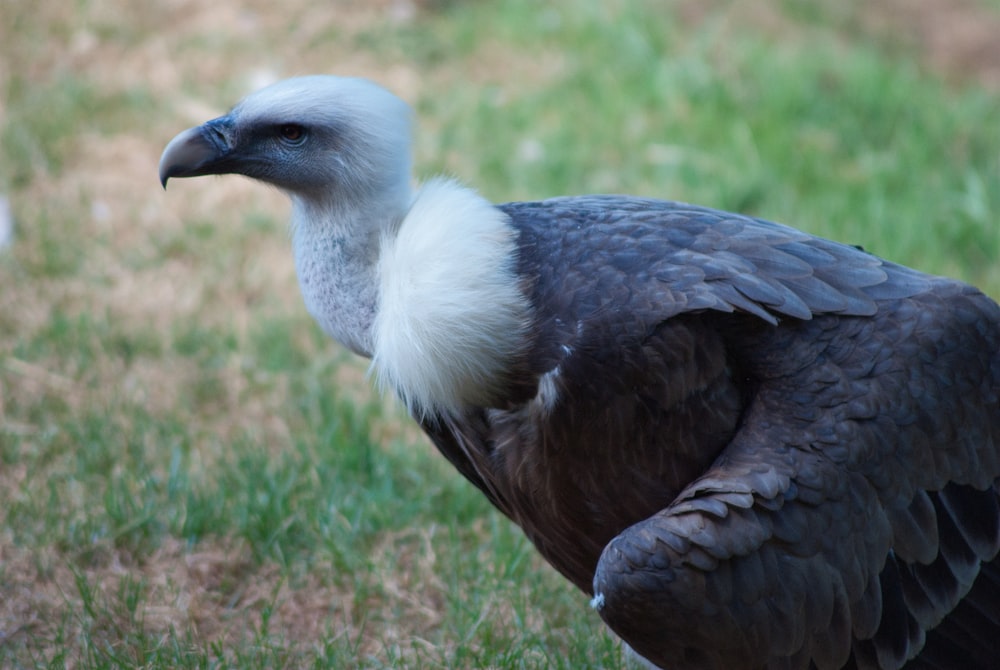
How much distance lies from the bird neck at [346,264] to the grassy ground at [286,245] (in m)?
1.00

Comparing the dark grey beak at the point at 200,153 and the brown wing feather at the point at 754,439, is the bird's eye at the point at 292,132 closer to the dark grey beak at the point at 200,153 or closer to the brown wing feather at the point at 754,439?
the dark grey beak at the point at 200,153

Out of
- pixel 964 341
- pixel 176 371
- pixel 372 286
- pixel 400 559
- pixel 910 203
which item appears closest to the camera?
pixel 964 341

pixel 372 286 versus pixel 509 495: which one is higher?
pixel 372 286

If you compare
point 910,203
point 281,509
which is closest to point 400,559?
point 281,509

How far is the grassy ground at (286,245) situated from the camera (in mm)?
3836

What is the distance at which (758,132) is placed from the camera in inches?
266

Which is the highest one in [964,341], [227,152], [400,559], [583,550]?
[227,152]

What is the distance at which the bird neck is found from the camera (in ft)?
10.6

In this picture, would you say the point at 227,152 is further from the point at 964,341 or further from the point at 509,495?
the point at 964,341

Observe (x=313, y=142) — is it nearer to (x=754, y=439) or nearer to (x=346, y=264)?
(x=346, y=264)

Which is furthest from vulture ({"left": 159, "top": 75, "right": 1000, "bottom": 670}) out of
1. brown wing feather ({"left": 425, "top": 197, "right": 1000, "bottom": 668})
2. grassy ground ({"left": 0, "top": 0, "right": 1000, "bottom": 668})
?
grassy ground ({"left": 0, "top": 0, "right": 1000, "bottom": 668})

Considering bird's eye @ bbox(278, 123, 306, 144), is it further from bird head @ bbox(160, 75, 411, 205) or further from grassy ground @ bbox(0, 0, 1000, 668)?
grassy ground @ bbox(0, 0, 1000, 668)

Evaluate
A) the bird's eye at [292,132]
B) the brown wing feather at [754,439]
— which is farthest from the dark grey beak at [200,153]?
the brown wing feather at [754,439]

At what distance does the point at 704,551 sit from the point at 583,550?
1.78ft
